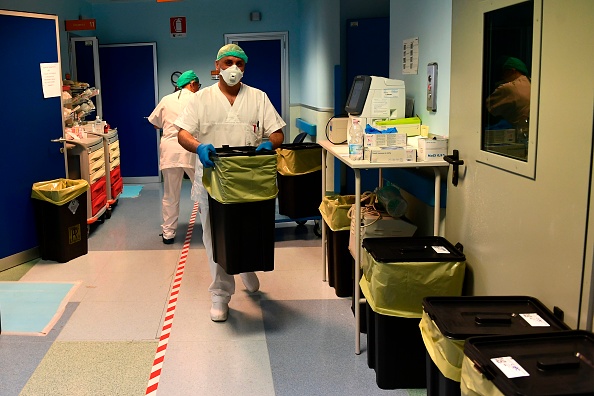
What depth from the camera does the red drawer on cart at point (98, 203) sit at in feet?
18.4

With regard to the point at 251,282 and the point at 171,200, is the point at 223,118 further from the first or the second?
the point at 171,200

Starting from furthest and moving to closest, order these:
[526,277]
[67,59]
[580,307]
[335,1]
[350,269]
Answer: [67,59] → [335,1] → [350,269] → [526,277] → [580,307]

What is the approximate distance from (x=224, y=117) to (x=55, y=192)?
5.89 ft

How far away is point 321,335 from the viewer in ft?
10.7

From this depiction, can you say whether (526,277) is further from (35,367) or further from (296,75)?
(296,75)

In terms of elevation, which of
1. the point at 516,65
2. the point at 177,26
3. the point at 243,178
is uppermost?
the point at 177,26

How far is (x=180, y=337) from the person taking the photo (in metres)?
3.24

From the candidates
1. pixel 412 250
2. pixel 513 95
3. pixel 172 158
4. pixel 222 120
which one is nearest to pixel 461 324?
pixel 412 250

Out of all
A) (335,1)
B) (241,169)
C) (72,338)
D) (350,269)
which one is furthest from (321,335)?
(335,1)

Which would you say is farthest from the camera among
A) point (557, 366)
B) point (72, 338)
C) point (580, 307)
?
point (72, 338)

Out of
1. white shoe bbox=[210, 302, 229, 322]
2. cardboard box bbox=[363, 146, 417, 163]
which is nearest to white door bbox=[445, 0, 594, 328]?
cardboard box bbox=[363, 146, 417, 163]

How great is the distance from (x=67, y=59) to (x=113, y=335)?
5289mm

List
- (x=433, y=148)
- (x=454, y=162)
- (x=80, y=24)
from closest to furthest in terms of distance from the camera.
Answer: (x=454, y=162) → (x=433, y=148) → (x=80, y=24)

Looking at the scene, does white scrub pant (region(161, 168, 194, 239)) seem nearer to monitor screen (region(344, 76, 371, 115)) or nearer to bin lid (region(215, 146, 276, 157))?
bin lid (region(215, 146, 276, 157))
